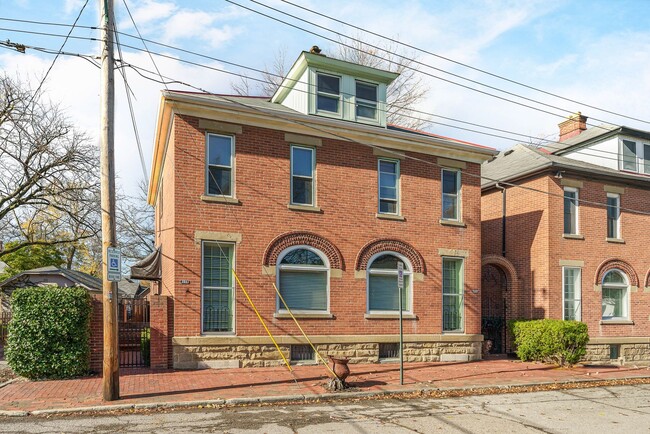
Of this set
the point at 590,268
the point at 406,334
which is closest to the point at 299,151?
the point at 406,334

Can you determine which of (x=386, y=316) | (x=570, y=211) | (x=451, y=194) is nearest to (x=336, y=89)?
(x=451, y=194)

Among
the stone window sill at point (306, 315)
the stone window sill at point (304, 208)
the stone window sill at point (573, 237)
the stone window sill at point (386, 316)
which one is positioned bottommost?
the stone window sill at point (386, 316)

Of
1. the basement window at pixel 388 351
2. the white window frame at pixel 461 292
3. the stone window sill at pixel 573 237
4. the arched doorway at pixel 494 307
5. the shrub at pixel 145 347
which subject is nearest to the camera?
the shrub at pixel 145 347

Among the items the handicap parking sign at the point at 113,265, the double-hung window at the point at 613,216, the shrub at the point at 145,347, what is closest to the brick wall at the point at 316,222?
the shrub at the point at 145,347

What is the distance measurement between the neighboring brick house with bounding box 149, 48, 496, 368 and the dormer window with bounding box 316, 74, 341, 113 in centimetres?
7

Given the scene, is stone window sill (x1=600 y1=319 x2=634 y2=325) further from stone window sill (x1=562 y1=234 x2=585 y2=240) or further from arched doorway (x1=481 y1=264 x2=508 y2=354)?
arched doorway (x1=481 y1=264 x2=508 y2=354)

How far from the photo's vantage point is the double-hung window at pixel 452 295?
1830 centimetres

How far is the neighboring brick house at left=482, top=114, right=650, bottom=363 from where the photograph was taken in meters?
20.8

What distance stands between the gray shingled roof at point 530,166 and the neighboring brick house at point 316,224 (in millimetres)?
3177

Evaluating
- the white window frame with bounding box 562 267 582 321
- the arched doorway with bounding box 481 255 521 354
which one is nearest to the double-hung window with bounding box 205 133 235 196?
the arched doorway with bounding box 481 255 521 354

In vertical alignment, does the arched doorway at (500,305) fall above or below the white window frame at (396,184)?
below

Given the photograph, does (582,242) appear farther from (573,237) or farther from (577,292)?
(577,292)

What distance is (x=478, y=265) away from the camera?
18.9 m

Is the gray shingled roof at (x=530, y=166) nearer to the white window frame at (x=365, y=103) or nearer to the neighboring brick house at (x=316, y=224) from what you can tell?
the neighboring brick house at (x=316, y=224)
